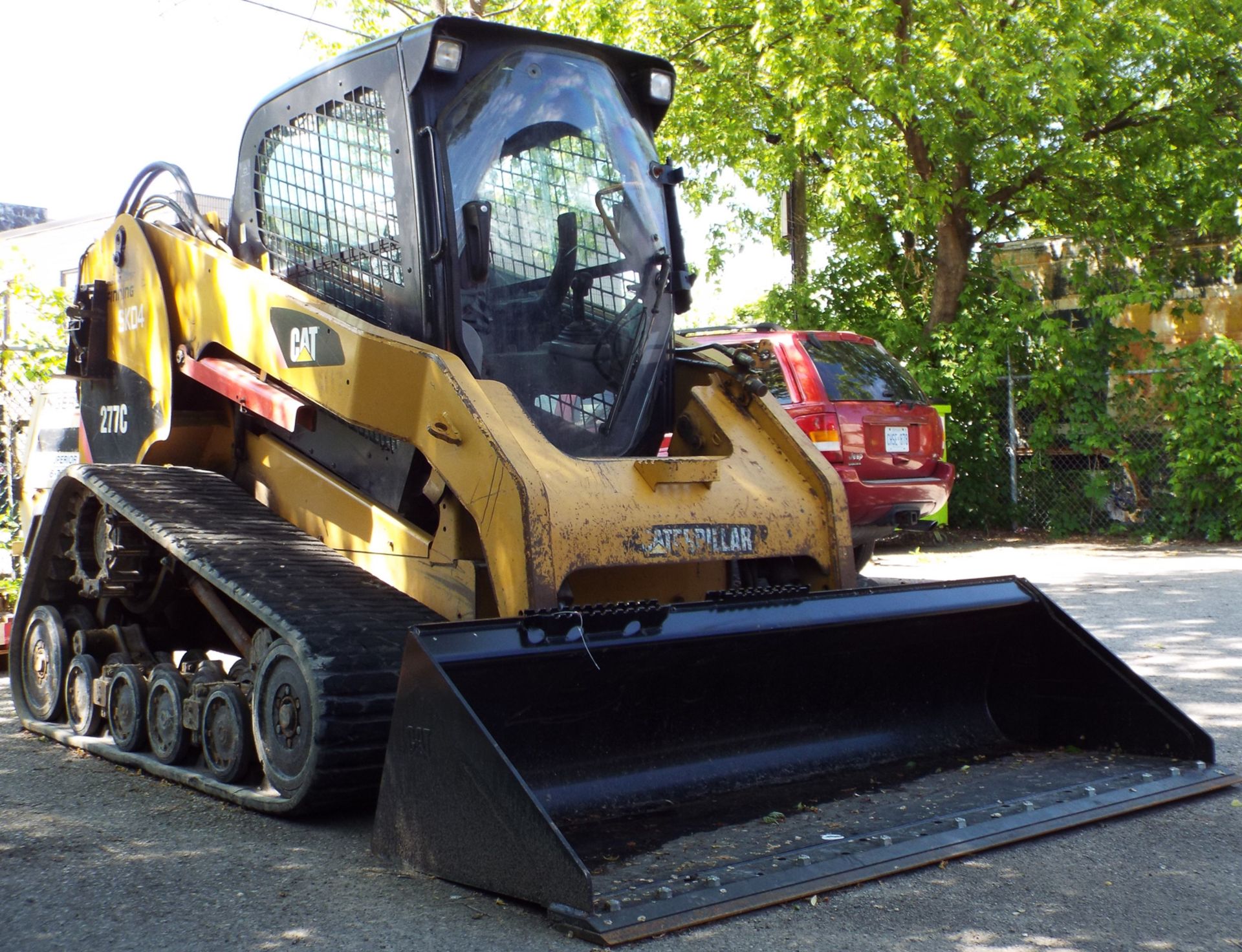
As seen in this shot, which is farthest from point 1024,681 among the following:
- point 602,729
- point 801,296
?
point 801,296

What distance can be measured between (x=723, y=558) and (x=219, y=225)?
2.96 metres

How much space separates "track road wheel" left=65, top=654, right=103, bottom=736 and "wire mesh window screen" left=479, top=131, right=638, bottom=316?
2.55 m

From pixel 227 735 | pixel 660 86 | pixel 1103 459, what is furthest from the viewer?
pixel 1103 459

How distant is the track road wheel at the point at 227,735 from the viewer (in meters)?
4.72

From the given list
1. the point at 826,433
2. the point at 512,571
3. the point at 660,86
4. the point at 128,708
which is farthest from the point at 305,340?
the point at 826,433

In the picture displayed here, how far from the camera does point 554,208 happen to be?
5.32 meters

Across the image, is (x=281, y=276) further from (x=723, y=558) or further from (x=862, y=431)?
(x=862, y=431)

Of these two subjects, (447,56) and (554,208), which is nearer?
(447,56)

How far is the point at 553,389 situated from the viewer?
5.21 m

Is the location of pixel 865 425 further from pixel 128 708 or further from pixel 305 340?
Answer: pixel 128 708

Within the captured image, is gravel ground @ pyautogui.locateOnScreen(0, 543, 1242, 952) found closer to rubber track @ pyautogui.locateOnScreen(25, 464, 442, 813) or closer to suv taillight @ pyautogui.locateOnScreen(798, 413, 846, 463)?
rubber track @ pyautogui.locateOnScreen(25, 464, 442, 813)

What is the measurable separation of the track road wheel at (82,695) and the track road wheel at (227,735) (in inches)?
43.3

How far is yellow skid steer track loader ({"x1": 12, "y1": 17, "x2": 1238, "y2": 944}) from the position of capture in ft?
12.8

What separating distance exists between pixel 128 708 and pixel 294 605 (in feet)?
4.46
